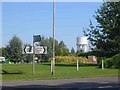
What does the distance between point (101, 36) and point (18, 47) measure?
46.4 metres

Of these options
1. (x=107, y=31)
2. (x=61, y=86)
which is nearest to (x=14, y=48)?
(x=107, y=31)

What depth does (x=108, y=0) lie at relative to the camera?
59.0m

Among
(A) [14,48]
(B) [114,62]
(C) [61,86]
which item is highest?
(A) [14,48]

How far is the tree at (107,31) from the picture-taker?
57031mm

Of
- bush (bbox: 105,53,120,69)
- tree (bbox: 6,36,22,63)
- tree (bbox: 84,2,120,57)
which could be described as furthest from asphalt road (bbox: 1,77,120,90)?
tree (bbox: 6,36,22,63)

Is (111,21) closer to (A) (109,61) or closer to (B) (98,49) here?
(B) (98,49)

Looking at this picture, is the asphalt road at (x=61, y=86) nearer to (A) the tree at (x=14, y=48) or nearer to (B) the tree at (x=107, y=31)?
(B) the tree at (x=107, y=31)

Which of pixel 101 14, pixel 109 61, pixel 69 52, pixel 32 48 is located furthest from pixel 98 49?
pixel 69 52

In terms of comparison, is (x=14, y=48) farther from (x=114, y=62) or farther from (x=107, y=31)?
(x=114, y=62)

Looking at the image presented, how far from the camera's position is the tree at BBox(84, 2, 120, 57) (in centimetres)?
5703

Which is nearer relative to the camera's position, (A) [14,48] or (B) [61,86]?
(B) [61,86]

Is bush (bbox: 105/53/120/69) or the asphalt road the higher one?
bush (bbox: 105/53/120/69)

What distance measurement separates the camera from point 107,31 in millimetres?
57031

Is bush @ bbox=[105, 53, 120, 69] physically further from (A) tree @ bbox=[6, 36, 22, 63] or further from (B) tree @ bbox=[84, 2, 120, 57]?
(A) tree @ bbox=[6, 36, 22, 63]
